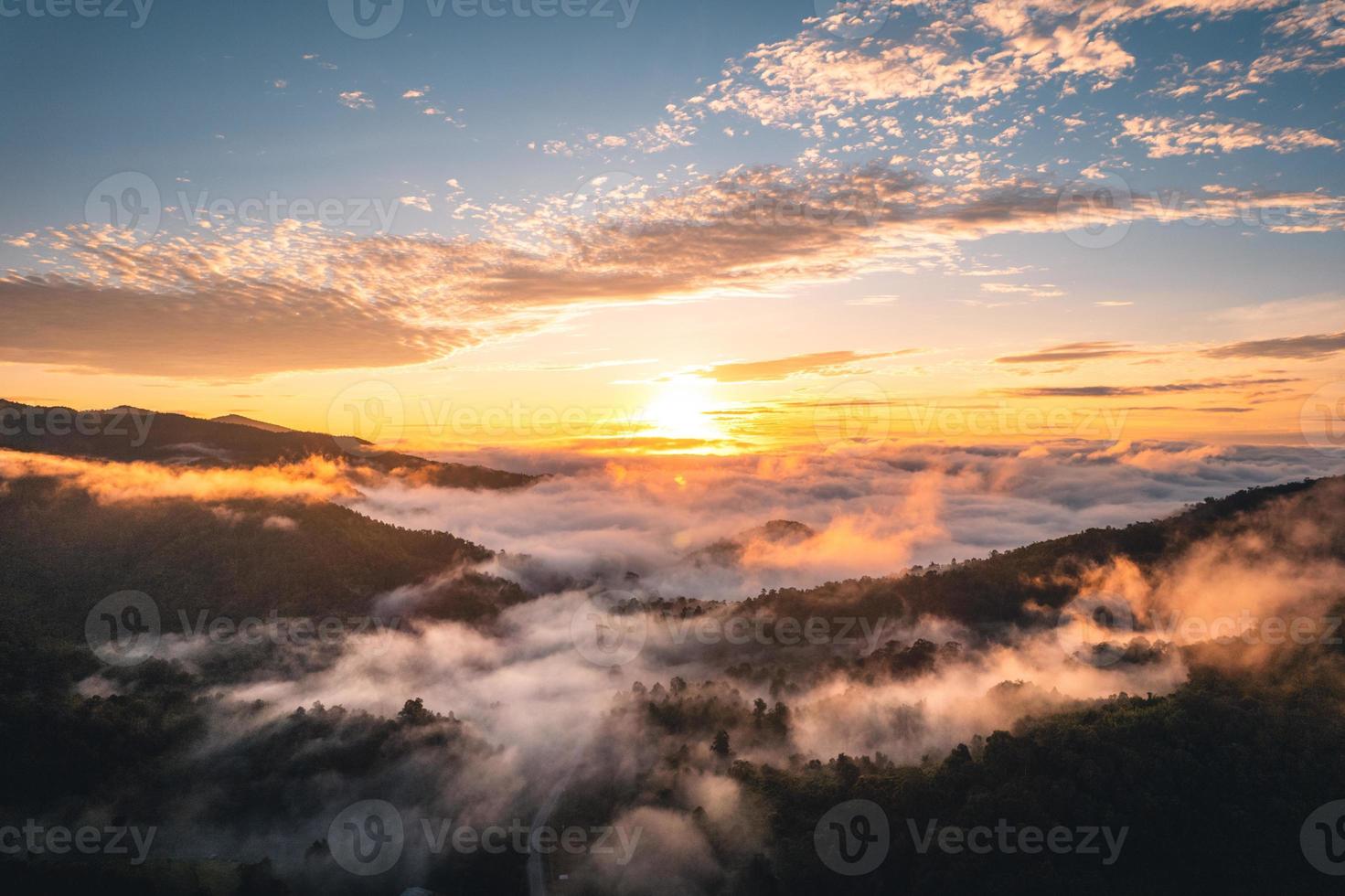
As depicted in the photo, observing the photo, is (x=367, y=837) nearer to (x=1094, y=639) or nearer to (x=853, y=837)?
(x=853, y=837)

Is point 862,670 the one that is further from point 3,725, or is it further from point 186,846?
point 3,725

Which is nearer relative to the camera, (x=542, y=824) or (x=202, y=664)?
(x=542, y=824)

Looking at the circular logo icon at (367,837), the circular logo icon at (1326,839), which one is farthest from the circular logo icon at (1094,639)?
the circular logo icon at (367,837)

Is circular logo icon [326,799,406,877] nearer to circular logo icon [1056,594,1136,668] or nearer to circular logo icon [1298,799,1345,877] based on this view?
circular logo icon [1298,799,1345,877]

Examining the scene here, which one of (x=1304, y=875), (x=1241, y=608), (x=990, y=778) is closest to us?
(x=1304, y=875)

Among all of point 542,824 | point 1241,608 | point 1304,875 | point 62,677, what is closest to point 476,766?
point 542,824

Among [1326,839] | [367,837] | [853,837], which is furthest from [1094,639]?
[367,837]

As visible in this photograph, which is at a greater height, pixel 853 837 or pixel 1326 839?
pixel 1326 839
